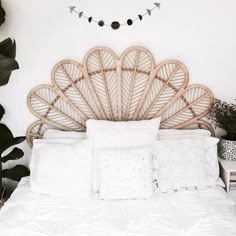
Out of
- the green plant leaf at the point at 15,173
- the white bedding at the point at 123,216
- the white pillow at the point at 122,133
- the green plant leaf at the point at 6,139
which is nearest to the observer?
the white bedding at the point at 123,216

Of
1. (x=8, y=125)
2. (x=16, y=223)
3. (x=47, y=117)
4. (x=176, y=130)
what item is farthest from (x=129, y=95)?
(x=16, y=223)

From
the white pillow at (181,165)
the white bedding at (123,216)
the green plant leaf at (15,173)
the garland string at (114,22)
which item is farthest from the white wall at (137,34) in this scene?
the white bedding at (123,216)

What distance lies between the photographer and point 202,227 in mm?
1823

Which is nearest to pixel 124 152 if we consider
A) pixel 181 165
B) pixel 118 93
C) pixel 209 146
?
pixel 181 165

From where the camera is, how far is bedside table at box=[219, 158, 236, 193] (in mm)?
2348

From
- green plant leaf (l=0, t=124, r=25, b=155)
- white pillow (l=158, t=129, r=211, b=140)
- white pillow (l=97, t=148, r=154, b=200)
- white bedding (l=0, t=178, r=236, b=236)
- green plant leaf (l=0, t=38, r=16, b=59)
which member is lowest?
white bedding (l=0, t=178, r=236, b=236)

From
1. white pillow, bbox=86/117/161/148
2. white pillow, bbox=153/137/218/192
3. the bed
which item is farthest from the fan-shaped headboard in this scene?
white pillow, bbox=153/137/218/192

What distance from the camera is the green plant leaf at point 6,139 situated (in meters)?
2.44

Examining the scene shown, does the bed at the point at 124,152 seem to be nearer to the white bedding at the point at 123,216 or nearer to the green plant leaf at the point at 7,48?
the white bedding at the point at 123,216

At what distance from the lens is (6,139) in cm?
248

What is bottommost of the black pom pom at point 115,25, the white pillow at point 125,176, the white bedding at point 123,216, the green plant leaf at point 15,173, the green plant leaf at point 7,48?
the white bedding at point 123,216

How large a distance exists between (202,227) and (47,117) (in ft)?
4.75

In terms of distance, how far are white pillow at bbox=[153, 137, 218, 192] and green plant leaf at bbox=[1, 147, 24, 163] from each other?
104cm

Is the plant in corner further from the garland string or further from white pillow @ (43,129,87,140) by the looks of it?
the garland string
